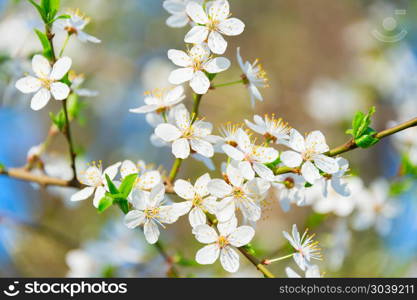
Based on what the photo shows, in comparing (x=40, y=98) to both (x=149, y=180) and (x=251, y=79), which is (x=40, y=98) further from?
(x=251, y=79)

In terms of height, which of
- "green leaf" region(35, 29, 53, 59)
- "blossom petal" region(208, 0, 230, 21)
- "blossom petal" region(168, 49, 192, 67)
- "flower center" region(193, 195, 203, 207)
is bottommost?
"flower center" region(193, 195, 203, 207)

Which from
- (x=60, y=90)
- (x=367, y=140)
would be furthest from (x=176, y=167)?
(x=367, y=140)

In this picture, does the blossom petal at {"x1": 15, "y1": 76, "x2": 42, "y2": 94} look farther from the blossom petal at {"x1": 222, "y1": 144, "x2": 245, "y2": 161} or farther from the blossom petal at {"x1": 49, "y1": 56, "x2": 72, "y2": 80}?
the blossom petal at {"x1": 222, "y1": 144, "x2": 245, "y2": 161}

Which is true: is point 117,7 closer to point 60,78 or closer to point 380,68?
point 380,68

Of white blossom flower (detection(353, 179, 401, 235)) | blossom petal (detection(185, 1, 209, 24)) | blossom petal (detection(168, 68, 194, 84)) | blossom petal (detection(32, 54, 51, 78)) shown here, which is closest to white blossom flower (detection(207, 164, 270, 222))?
blossom petal (detection(168, 68, 194, 84))

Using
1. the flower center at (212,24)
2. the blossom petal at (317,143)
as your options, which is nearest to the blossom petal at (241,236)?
the blossom petal at (317,143)

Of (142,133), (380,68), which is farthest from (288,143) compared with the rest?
(380,68)
